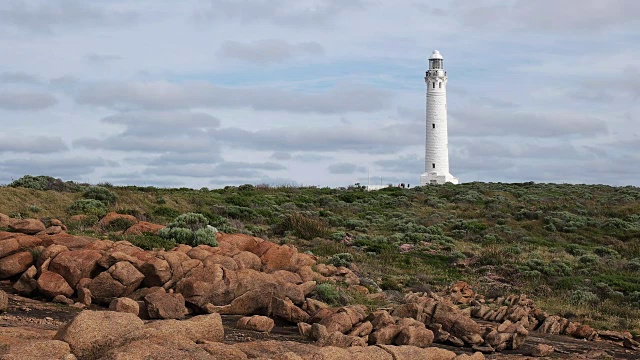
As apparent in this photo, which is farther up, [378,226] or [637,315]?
[378,226]

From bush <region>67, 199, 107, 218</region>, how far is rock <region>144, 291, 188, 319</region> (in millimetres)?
13082

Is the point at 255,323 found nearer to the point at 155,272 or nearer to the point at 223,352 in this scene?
the point at 155,272

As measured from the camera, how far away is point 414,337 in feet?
47.0

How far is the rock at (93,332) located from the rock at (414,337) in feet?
18.9

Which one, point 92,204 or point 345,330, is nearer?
point 345,330

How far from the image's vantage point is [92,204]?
98.3 ft

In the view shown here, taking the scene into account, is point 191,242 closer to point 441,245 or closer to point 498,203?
point 441,245

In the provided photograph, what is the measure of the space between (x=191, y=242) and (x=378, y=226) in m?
17.8

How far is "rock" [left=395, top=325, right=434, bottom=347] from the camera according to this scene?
1427 centimetres

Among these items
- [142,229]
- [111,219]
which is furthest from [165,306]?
[111,219]

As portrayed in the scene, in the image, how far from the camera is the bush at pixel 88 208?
2833cm

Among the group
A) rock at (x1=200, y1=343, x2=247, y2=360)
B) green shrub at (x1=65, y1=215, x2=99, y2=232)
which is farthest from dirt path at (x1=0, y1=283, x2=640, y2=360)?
green shrub at (x1=65, y1=215, x2=99, y2=232)

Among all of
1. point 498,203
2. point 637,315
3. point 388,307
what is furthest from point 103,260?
point 498,203

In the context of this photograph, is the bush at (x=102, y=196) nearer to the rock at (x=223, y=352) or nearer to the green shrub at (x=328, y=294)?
the green shrub at (x=328, y=294)
